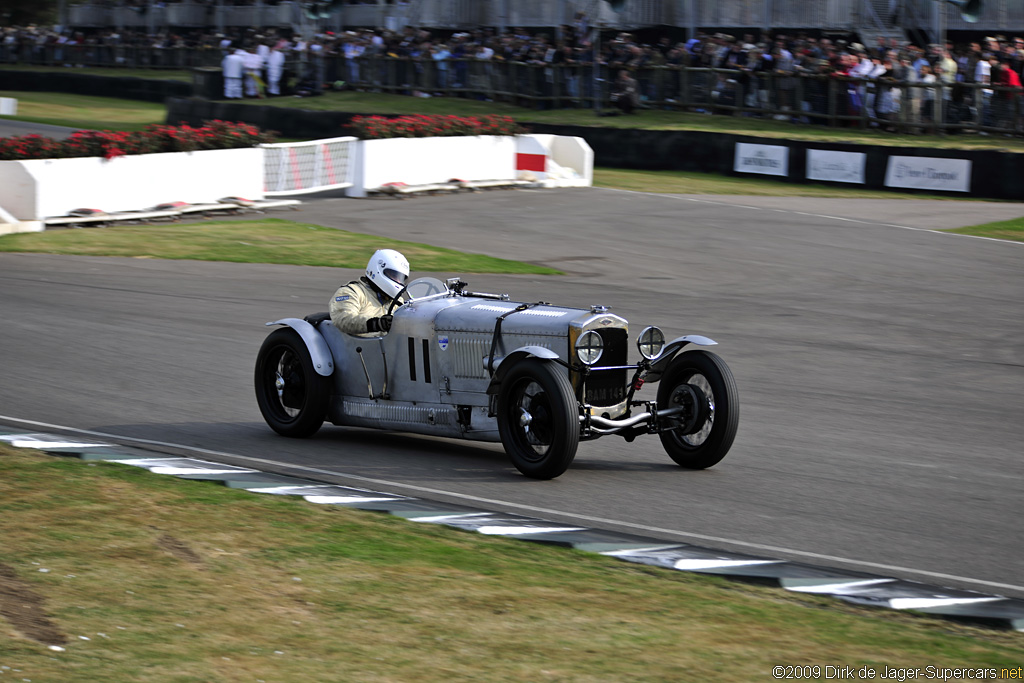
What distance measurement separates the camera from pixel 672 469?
7.86 m

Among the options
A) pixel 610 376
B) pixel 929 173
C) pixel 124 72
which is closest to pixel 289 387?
pixel 610 376

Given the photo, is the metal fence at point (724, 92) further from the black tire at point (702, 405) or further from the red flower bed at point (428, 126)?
the black tire at point (702, 405)

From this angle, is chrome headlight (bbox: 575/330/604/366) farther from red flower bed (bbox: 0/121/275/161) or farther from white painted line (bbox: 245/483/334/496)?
red flower bed (bbox: 0/121/275/161)

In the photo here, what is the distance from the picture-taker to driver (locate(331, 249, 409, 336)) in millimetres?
8406

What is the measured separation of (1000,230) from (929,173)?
200 inches

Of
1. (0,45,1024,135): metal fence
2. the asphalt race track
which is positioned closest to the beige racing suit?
the asphalt race track

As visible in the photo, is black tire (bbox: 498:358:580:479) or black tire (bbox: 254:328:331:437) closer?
black tire (bbox: 498:358:580:479)

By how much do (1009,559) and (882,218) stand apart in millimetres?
17920

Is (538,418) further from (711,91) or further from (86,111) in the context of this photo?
(86,111)

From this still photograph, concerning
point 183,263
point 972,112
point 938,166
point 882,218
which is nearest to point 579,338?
point 183,263

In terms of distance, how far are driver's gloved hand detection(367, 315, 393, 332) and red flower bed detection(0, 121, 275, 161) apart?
1327cm

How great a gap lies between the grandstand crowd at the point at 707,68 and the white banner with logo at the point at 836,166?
2429mm

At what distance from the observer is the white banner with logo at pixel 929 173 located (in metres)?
26.2

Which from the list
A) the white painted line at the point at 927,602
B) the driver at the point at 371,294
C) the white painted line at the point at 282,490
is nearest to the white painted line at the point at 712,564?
the white painted line at the point at 927,602
